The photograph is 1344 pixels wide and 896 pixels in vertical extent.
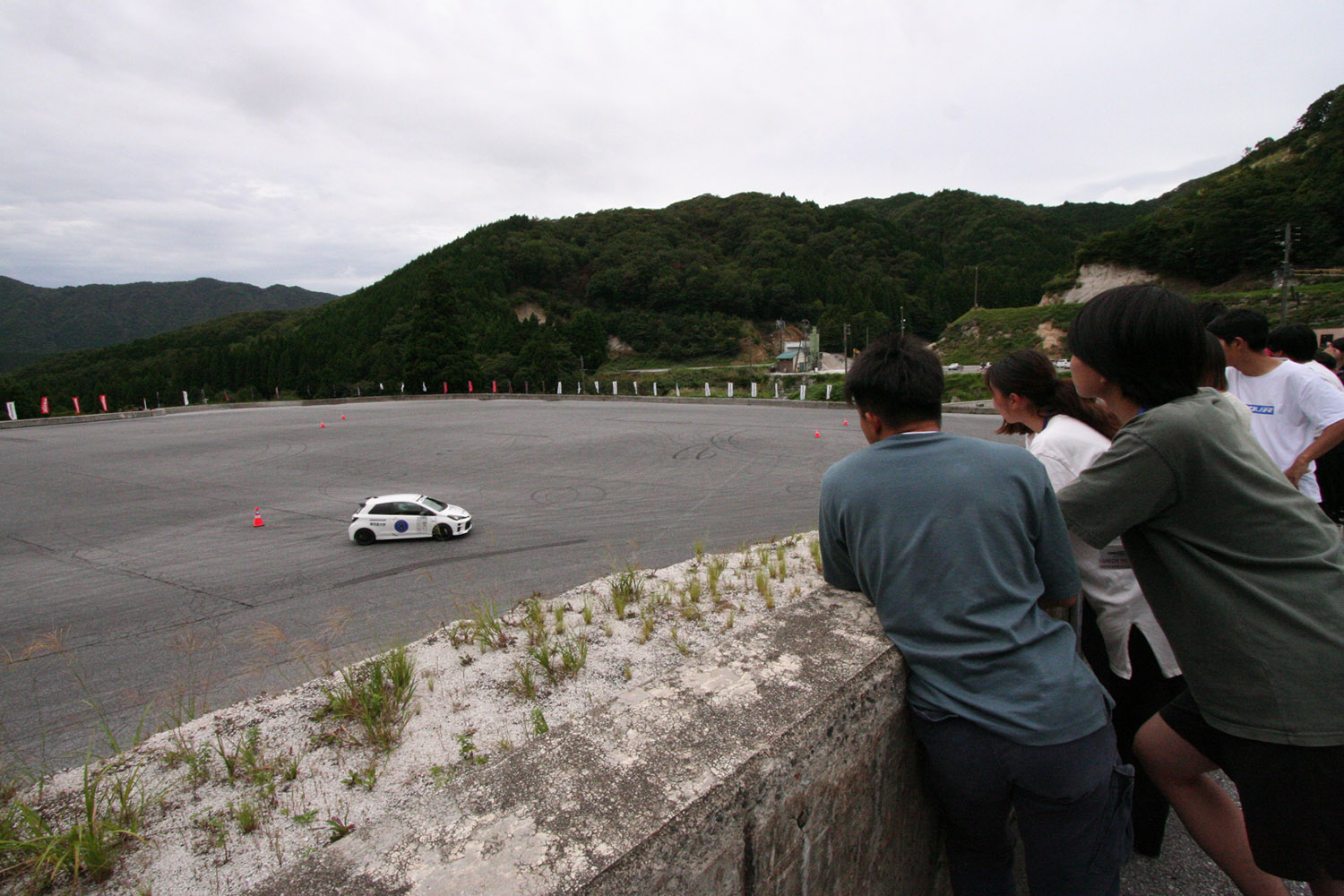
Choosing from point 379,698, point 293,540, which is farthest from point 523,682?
point 293,540

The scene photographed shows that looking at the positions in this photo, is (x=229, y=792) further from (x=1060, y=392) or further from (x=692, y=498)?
(x=692, y=498)

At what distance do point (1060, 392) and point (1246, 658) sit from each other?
138cm

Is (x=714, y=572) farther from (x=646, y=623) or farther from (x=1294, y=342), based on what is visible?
(x=1294, y=342)

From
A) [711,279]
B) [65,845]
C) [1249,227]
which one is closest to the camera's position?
[65,845]

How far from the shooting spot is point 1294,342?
4109mm

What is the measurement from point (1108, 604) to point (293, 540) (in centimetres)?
1139

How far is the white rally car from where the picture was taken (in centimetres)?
998

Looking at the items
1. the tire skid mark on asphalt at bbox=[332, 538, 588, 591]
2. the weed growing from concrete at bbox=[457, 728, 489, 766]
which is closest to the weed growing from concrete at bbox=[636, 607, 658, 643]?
the weed growing from concrete at bbox=[457, 728, 489, 766]

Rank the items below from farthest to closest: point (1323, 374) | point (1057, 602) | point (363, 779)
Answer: point (1323, 374) < point (363, 779) < point (1057, 602)

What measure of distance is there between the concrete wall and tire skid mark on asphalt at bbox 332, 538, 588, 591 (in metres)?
7.67

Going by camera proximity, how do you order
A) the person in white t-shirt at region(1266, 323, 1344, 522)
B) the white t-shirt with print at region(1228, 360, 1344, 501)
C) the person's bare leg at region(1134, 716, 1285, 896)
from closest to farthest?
the person's bare leg at region(1134, 716, 1285, 896) < the white t-shirt with print at region(1228, 360, 1344, 501) < the person in white t-shirt at region(1266, 323, 1344, 522)

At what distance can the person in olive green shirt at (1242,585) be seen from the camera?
4.77ft

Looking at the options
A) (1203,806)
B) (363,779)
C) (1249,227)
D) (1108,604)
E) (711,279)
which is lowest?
(363,779)

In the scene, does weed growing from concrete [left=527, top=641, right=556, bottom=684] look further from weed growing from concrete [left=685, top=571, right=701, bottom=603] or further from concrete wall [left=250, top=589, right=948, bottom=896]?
concrete wall [left=250, top=589, right=948, bottom=896]
